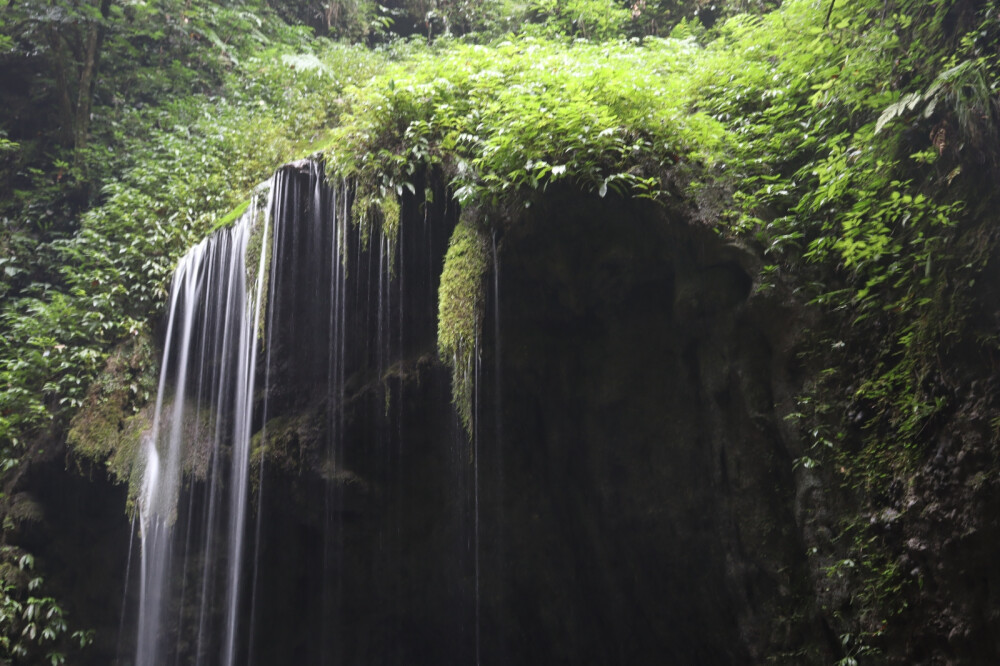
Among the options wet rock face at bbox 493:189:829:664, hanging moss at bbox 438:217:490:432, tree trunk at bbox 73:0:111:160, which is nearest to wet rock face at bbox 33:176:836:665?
wet rock face at bbox 493:189:829:664

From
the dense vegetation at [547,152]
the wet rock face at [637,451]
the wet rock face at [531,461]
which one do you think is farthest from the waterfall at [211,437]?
the wet rock face at [637,451]

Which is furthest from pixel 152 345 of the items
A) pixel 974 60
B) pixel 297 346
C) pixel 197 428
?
pixel 974 60

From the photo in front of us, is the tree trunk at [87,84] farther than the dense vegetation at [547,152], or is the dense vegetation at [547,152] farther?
the tree trunk at [87,84]

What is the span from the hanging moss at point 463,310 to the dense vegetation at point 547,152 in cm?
3

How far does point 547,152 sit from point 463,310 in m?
1.50

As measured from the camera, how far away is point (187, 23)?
10773mm

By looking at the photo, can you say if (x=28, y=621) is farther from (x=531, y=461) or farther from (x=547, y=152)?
(x=547, y=152)

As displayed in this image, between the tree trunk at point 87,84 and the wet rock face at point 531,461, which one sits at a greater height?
the tree trunk at point 87,84

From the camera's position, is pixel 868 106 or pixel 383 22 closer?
pixel 868 106

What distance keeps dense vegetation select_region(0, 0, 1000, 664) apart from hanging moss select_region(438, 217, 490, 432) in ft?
0.10

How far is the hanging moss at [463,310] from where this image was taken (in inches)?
207

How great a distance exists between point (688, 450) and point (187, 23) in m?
11.1

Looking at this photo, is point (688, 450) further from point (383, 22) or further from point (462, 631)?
point (383, 22)

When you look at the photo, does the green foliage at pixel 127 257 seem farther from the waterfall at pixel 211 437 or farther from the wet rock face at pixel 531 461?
the wet rock face at pixel 531 461
